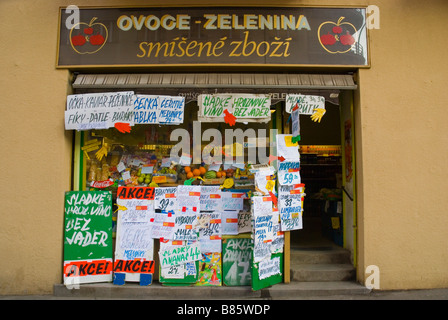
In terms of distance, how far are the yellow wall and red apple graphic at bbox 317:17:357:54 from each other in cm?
38

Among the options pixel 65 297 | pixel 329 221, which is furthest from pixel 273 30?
pixel 65 297

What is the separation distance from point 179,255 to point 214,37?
141 inches

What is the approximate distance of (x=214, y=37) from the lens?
501 centimetres

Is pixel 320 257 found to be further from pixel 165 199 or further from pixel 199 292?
pixel 165 199

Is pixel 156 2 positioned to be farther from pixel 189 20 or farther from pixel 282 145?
pixel 282 145

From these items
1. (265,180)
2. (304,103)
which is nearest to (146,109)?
(265,180)

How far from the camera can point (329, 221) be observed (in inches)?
251

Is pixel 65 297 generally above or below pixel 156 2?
below

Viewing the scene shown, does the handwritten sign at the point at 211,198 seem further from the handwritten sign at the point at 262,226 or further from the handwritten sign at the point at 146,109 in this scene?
the handwritten sign at the point at 146,109

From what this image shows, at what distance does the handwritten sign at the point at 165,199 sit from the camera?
4.92 meters

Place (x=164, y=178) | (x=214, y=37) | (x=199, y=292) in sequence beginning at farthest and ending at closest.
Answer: (x=164, y=178) < (x=214, y=37) < (x=199, y=292)

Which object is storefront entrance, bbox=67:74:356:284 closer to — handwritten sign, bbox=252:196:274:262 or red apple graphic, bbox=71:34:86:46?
handwritten sign, bbox=252:196:274:262
